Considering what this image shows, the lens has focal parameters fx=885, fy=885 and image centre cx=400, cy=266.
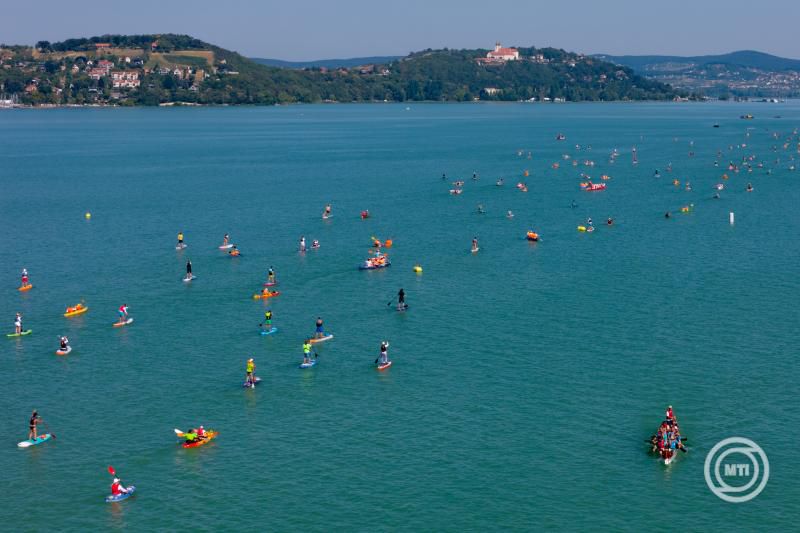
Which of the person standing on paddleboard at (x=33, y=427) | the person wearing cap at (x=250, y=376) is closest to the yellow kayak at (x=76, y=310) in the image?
the person wearing cap at (x=250, y=376)

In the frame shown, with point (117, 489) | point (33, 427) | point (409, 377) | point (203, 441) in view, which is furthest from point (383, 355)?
point (33, 427)

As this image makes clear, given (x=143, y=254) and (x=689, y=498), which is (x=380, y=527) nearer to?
(x=689, y=498)

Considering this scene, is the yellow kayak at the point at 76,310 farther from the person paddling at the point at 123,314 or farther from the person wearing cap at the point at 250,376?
the person wearing cap at the point at 250,376

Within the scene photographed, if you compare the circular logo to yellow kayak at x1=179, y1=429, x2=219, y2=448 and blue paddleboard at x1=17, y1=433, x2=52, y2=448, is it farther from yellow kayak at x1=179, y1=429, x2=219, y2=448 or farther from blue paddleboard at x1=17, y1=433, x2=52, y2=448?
blue paddleboard at x1=17, y1=433, x2=52, y2=448

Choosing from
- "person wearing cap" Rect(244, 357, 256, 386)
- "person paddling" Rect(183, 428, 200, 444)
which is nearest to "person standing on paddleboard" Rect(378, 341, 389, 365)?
"person wearing cap" Rect(244, 357, 256, 386)

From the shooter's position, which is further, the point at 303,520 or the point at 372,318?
the point at 372,318

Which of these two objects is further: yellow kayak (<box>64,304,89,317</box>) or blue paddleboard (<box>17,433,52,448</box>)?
yellow kayak (<box>64,304,89,317</box>)

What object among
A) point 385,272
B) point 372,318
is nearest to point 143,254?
point 385,272
